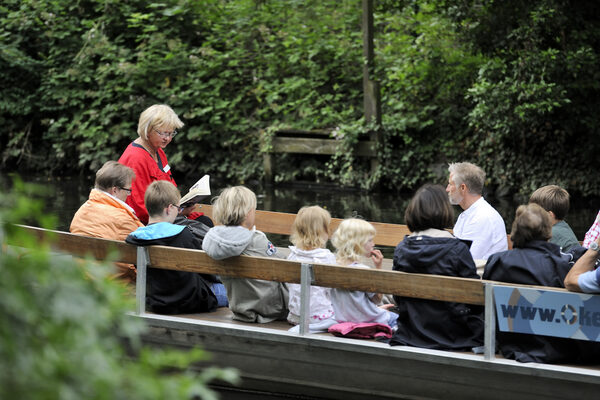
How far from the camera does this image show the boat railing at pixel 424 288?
158 inches

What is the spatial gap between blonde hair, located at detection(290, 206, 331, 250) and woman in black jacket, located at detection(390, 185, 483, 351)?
473mm

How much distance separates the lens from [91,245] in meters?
5.06

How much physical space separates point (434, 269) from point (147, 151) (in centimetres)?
242

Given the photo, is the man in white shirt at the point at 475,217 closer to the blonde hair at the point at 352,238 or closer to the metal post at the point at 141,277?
the blonde hair at the point at 352,238

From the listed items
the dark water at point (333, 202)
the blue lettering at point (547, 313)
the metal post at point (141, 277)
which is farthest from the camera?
the dark water at point (333, 202)

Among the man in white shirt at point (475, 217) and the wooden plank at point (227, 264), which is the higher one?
the man in white shirt at point (475, 217)

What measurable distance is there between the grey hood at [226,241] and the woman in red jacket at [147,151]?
113 centimetres

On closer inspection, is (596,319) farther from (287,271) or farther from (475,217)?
(287,271)

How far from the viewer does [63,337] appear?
169 centimetres

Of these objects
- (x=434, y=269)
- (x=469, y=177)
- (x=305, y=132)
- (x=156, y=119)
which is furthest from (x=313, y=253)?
(x=305, y=132)

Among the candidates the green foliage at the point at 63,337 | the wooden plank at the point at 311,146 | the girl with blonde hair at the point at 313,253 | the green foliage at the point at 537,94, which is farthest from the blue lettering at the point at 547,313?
the wooden plank at the point at 311,146

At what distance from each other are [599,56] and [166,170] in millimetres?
8890

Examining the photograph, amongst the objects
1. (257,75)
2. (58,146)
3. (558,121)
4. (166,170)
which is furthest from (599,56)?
(58,146)

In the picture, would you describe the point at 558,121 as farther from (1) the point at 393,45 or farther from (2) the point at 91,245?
(2) the point at 91,245
